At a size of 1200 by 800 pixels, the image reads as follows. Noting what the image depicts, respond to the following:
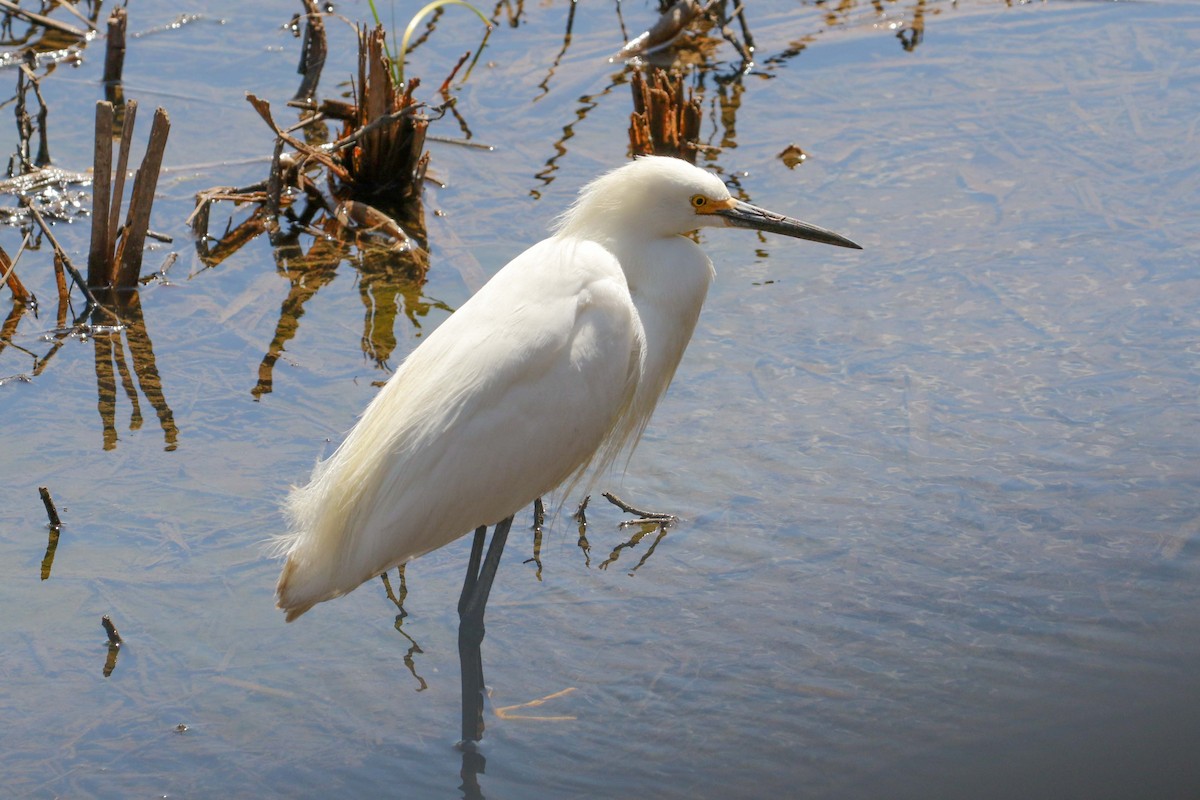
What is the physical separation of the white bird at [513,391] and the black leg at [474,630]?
0.17ft

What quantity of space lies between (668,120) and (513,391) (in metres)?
3.33

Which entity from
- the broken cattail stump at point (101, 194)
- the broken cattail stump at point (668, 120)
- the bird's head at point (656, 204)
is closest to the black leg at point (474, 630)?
the bird's head at point (656, 204)

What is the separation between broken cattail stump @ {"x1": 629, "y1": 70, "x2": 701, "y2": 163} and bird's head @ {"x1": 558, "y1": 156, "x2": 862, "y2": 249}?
2.74m

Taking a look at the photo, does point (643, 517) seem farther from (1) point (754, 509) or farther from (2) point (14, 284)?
(2) point (14, 284)

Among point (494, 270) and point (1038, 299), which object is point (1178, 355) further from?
point (494, 270)

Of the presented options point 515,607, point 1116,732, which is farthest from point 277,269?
point 1116,732

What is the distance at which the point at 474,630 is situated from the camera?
3854 mm

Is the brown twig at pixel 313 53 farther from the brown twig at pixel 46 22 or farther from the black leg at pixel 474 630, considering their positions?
the black leg at pixel 474 630

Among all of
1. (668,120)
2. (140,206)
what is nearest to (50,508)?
(140,206)

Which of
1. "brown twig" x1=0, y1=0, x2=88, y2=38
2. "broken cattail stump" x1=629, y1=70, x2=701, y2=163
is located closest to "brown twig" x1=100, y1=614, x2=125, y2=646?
"broken cattail stump" x1=629, y1=70, x2=701, y2=163

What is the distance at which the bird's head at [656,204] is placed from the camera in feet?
12.6

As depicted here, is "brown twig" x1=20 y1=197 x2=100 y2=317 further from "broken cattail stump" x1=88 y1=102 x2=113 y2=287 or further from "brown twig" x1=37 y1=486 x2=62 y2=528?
"brown twig" x1=37 y1=486 x2=62 y2=528

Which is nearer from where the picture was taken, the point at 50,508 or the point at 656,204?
the point at 656,204

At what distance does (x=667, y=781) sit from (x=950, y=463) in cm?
171
